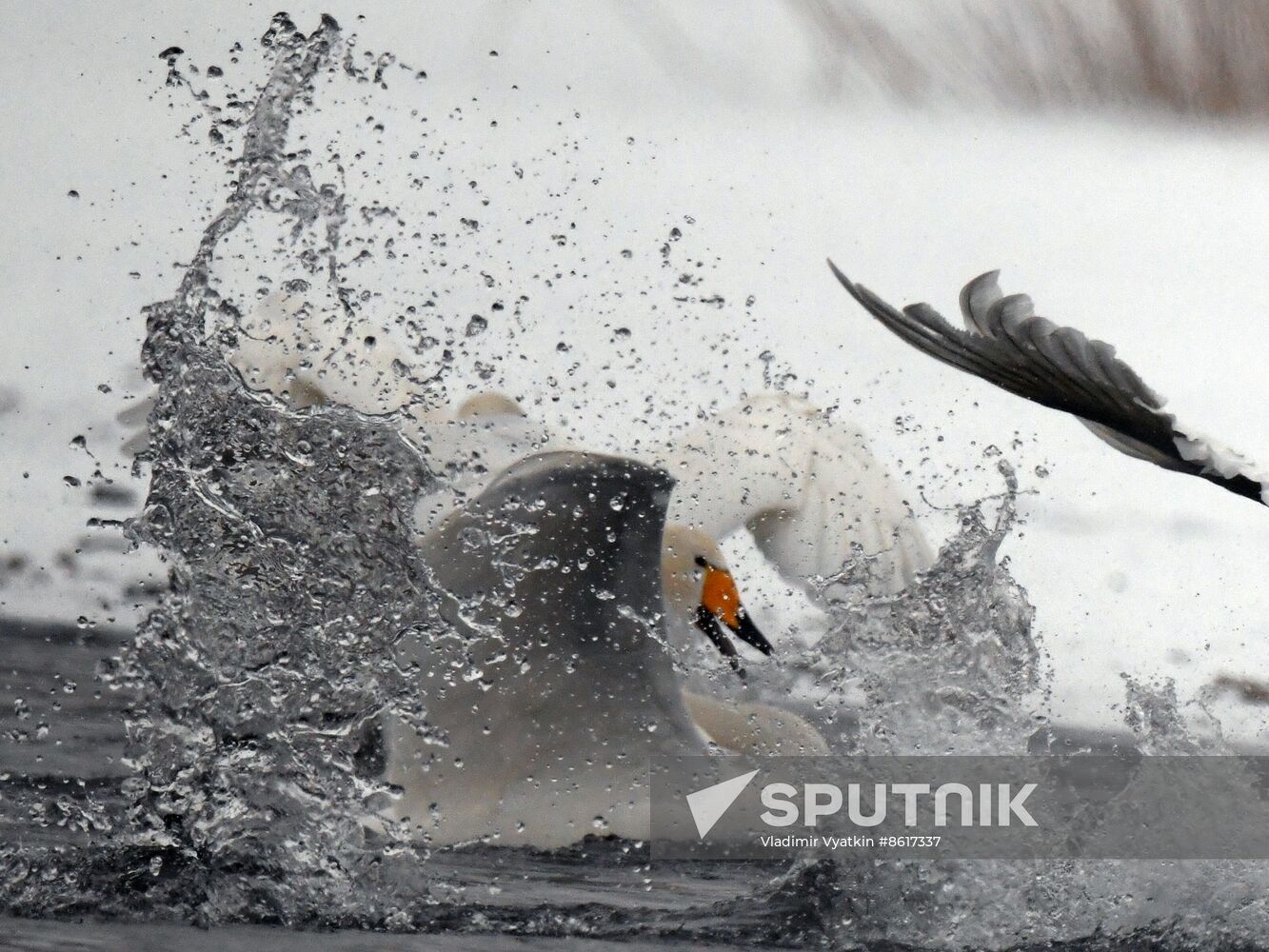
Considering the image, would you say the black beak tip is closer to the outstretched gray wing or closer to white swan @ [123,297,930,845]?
white swan @ [123,297,930,845]

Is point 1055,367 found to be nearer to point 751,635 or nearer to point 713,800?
point 713,800

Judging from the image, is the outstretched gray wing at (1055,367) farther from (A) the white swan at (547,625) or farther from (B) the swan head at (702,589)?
(B) the swan head at (702,589)

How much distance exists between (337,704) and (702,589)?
1762mm

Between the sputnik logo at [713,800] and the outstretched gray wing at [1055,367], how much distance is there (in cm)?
124

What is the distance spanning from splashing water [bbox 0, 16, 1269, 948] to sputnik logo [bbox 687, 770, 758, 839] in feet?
0.62

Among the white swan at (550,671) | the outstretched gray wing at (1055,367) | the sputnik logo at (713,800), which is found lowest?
the sputnik logo at (713,800)

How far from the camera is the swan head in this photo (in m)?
4.96

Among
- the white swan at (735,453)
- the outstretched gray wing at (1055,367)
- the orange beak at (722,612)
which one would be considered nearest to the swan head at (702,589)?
the orange beak at (722,612)

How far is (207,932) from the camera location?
267 cm

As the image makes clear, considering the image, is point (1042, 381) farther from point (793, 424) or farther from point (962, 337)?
point (793, 424)

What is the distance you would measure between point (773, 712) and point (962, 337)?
1.47m

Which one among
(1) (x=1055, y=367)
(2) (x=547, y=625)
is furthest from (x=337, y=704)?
(1) (x=1055, y=367)

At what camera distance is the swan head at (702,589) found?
4.96 meters

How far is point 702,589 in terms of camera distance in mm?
4996
